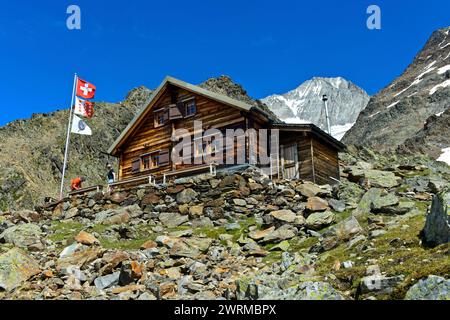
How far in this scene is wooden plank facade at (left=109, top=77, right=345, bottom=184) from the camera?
27953mm

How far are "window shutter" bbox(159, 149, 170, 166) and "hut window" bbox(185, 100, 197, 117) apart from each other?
2.71 m

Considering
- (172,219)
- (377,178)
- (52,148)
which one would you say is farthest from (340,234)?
(52,148)

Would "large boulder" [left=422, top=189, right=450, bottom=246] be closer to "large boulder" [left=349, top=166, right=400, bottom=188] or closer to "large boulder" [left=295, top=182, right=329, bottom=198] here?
"large boulder" [left=295, top=182, right=329, bottom=198]

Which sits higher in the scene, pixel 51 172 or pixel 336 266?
pixel 51 172

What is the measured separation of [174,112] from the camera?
31000 millimetres

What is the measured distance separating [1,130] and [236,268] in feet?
284

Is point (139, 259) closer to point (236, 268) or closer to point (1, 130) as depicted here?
point (236, 268)

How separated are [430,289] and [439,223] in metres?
3.84

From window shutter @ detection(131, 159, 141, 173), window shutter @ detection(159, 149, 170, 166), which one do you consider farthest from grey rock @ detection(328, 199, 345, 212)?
window shutter @ detection(131, 159, 141, 173)

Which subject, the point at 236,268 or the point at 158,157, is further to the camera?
the point at 158,157

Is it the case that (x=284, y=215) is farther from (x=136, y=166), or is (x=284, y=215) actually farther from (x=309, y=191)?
(x=136, y=166)

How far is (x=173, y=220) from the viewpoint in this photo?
23078 millimetres
